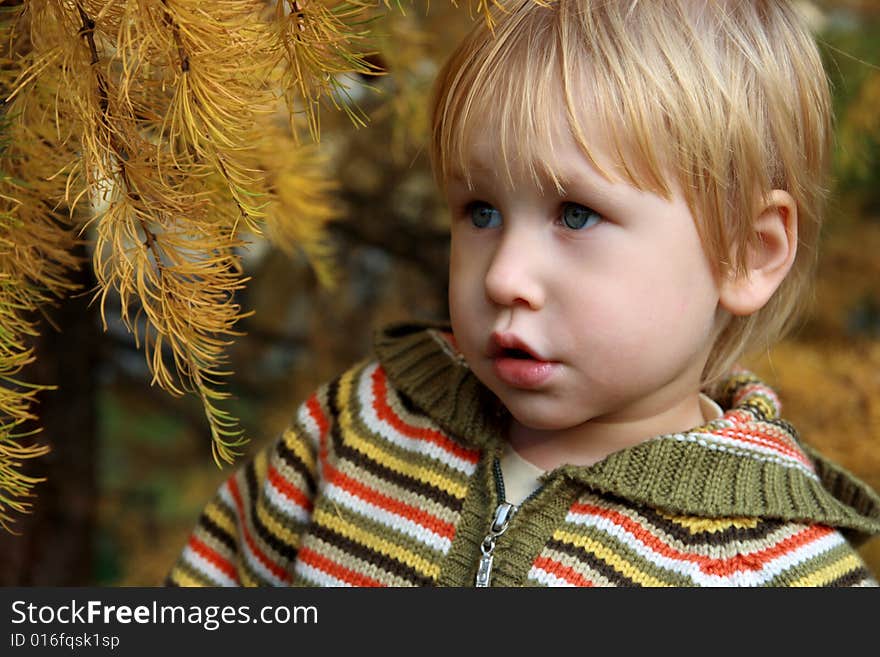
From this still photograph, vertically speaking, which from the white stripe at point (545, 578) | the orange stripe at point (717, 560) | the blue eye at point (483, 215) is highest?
the blue eye at point (483, 215)

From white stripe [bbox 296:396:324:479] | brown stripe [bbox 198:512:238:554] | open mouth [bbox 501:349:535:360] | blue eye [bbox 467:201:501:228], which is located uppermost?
blue eye [bbox 467:201:501:228]

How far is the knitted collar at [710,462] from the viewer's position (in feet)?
2.22

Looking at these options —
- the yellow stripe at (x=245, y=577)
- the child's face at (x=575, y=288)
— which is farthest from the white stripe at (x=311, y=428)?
the child's face at (x=575, y=288)

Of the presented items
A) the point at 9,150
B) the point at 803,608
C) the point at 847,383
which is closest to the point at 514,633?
the point at 803,608

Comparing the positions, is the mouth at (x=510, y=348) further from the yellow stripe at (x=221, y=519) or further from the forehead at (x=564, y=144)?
the yellow stripe at (x=221, y=519)

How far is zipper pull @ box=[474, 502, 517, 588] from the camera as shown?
0.69 m

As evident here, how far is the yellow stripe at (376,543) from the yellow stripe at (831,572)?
25 centimetres

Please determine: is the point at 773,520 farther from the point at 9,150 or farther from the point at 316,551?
the point at 9,150

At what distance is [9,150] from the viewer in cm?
59

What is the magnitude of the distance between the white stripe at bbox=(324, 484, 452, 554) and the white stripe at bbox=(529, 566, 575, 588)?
2.7 inches

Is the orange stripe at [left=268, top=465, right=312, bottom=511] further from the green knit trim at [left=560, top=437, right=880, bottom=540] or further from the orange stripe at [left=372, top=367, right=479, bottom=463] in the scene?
the green knit trim at [left=560, top=437, right=880, bottom=540]

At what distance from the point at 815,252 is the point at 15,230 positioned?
0.60 metres

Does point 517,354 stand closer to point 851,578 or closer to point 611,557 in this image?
point 611,557

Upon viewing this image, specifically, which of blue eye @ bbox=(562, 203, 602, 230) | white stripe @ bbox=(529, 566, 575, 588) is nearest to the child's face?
blue eye @ bbox=(562, 203, 602, 230)
